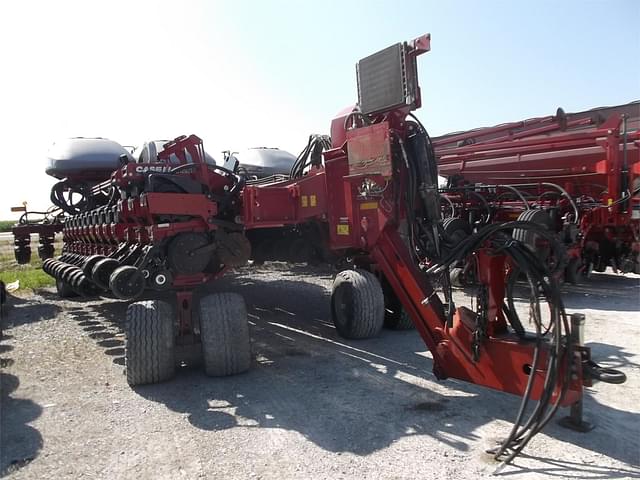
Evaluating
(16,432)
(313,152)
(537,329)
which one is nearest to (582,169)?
(313,152)

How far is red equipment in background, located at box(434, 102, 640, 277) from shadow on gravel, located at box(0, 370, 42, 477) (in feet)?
21.7

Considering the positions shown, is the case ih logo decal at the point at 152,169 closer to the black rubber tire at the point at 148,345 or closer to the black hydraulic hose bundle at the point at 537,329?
the black rubber tire at the point at 148,345

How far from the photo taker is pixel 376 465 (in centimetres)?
287

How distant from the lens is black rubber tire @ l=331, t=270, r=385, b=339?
540cm

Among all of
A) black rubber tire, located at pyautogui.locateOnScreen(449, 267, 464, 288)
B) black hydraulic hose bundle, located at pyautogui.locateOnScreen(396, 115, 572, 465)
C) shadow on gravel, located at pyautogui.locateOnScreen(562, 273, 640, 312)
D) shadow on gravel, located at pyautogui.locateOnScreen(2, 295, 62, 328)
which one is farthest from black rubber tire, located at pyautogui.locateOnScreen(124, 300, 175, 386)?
shadow on gravel, located at pyautogui.locateOnScreen(562, 273, 640, 312)

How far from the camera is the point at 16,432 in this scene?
11.6ft

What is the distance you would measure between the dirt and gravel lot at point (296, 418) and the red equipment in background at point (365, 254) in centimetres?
24

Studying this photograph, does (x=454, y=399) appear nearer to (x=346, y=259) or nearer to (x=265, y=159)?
(x=346, y=259)

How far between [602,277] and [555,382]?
7828 mm

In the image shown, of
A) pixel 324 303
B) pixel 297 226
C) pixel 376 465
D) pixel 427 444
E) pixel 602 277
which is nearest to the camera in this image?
pixel 376 465

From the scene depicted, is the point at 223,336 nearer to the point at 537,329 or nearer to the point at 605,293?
the point at 537,329

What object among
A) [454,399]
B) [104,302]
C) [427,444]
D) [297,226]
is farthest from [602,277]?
[104,302]

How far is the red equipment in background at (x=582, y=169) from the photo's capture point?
25.3ft

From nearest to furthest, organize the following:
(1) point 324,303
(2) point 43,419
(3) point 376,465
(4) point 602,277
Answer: (3) point 376,465 → (2) point 43,419 → (1) point 324,303 → (4) point 602,277
